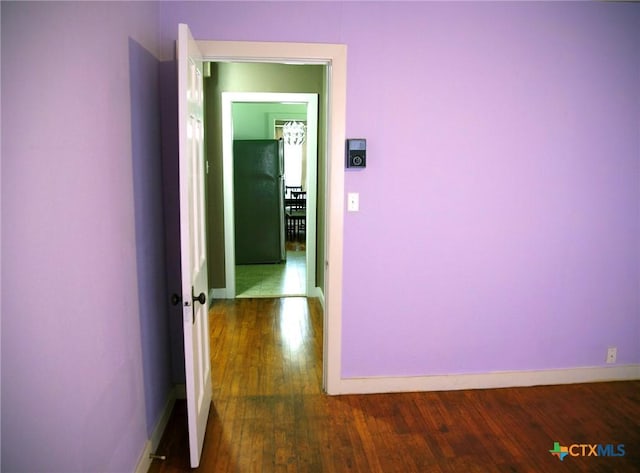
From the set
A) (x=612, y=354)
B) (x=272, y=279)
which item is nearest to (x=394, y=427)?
(x=612, y=354)

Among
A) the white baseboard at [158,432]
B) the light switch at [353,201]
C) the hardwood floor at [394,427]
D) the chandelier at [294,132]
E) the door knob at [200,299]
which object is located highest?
the chandelier at [294,132]

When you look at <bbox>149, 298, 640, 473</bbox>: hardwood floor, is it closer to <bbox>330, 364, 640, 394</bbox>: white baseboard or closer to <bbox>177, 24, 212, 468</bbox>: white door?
<bbox>330, 364, 640, 394</bbox>: white baseboard

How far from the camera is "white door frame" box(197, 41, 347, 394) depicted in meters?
2.47

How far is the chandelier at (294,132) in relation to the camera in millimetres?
8180

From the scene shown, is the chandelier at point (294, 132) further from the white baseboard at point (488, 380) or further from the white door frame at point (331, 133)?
the white baseboard at point (488, 380)

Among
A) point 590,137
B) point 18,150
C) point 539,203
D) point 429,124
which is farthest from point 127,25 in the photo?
point 590,137

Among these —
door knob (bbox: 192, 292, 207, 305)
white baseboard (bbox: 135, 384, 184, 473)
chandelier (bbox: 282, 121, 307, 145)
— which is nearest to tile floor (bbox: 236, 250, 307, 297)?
white baseboard (bbox: 135, 384, 184, 473)

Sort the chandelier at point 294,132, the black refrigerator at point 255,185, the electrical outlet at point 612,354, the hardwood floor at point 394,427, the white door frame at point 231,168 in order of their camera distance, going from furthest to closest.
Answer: the chandelier at point 294,132 < the black refrigerator at point 255,185 < the white door frame at point 231,168 < the electrical outlet at point 612,354 < the hardwood floor at point 394,427

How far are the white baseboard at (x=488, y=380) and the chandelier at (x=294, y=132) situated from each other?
19.9ft

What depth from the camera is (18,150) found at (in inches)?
45.0

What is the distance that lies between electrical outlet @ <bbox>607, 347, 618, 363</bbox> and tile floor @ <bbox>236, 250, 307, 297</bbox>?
2.87 meters

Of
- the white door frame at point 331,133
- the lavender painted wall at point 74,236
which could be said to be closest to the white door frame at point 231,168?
the white door frame at point 331,133

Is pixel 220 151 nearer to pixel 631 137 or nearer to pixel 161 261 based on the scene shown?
pixel 161 261

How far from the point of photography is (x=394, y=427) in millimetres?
2471
